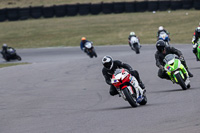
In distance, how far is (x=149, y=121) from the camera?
714cm

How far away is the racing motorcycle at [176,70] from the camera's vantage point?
10203mm

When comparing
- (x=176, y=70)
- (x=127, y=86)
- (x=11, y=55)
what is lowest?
(x=11, y=55)

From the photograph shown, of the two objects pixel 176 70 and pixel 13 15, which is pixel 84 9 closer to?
pixel 13 15

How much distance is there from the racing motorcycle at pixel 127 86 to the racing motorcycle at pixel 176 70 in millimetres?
A: 1440

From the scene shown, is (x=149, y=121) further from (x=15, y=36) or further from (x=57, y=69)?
(x=15, y=36)

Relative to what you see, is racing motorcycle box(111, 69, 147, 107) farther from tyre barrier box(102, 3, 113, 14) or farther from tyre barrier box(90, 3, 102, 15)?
tyre barrier box(90, 3, 102, 15)

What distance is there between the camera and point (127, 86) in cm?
886

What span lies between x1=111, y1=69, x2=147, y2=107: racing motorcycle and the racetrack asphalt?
0.20 m

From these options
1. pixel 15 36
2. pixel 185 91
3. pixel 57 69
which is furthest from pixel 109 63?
pixel 15 36

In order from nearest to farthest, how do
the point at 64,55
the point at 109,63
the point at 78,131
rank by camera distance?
1. the point at 78,131
2. the point at 109,63
3. the point at 64,55

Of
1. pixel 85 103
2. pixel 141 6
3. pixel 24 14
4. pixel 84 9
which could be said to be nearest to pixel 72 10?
pixel 84 9

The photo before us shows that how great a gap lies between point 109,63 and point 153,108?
1384mm

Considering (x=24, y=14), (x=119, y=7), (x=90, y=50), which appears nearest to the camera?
(x=90, y=50)

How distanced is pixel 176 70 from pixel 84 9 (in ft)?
110
